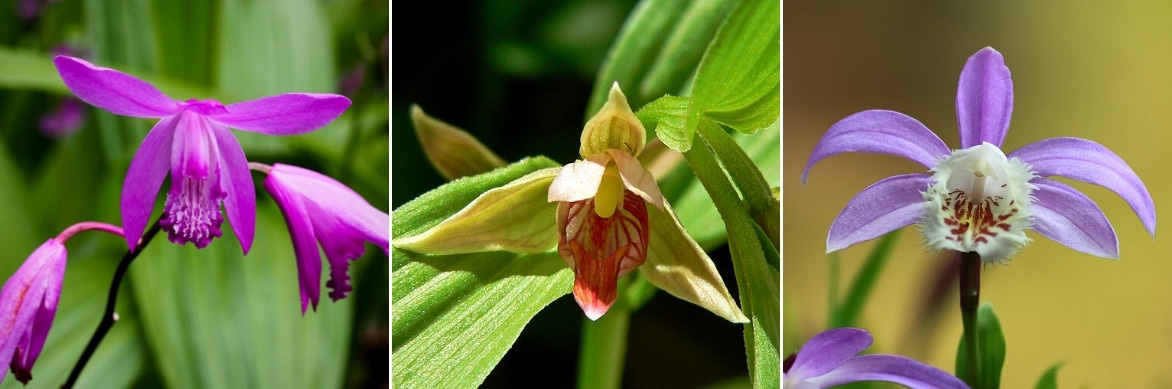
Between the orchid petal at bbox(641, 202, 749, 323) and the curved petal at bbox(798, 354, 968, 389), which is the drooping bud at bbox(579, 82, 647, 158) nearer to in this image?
the orchid petal at bbox(641, 202, 749, 323)

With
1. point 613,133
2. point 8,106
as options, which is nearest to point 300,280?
point 613,133

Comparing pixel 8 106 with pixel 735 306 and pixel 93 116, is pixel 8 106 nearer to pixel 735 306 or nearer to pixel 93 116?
pixel 93 116

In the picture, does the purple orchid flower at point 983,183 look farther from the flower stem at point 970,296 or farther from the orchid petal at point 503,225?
the orchid petal at point 503,225

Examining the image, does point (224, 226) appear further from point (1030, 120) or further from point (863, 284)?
point (1030, 120)

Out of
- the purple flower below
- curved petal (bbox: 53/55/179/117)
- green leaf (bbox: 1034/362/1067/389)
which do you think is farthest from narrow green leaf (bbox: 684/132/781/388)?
the purple flower below

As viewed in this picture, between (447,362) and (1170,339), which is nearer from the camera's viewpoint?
(447,362)

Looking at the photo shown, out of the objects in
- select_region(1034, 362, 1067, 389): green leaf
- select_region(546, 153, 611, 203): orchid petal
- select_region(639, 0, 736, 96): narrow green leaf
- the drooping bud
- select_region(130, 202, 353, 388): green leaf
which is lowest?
select_region(1034, 362, 1067, 389): green leaf

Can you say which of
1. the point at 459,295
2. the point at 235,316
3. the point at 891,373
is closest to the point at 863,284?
the point at 891,373
